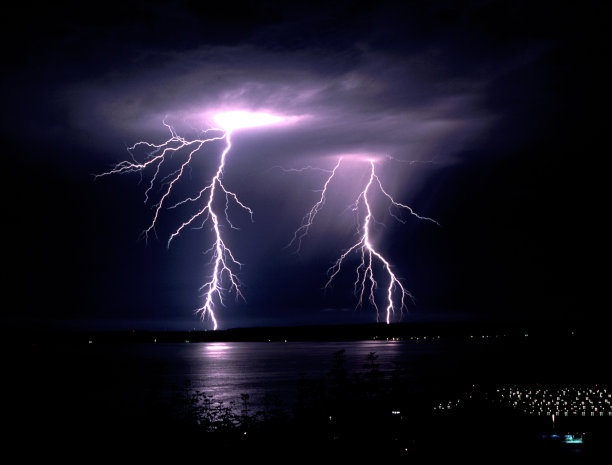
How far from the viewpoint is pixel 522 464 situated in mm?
13781

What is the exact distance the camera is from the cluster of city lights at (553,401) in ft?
Answer: 89.4

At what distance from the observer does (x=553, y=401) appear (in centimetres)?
3094

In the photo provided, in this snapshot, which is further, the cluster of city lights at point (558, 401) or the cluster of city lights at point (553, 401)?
the cluster of city lights at point (558, 401)

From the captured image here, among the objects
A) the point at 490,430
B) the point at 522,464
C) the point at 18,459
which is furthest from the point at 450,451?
the point at 18,459

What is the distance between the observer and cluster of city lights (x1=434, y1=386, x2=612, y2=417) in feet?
89.4

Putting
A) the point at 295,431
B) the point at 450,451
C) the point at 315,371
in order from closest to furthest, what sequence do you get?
the point at 450,451 → the point at 295,431 → the point at 315,371

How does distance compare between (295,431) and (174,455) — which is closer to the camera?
(174,455)

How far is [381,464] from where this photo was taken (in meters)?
13.7

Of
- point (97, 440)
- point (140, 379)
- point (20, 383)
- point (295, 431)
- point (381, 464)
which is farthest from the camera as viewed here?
point (140, 379)

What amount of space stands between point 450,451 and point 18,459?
1039 centimetres

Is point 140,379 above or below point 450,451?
below

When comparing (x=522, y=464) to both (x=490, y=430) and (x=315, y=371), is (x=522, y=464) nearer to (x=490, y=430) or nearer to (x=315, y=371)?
(x=490, y=430)

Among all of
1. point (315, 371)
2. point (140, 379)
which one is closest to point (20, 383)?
point (140, 379)

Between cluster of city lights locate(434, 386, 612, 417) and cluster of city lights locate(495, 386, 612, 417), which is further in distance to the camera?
cluster of city lights locate(495, 386, 612, 417)
